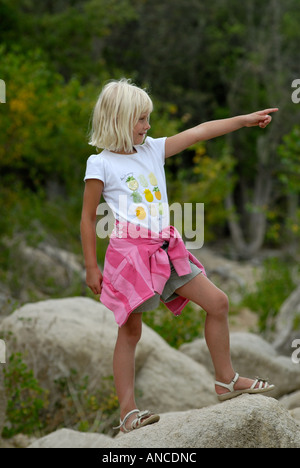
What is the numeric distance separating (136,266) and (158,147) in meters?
0.59

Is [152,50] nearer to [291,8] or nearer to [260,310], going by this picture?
[291,8]

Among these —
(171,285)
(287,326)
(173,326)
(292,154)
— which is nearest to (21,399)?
(173,326)

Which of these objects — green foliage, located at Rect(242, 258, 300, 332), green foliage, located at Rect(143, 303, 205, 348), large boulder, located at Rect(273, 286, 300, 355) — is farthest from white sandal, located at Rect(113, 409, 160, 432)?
green foliage, located at Rect(242, 258, 300, 332)

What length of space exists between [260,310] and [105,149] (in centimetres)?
770

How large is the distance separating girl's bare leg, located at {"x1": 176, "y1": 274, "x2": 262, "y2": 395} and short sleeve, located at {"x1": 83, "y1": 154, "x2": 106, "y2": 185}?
0.61 metres

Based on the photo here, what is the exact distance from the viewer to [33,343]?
521 cm

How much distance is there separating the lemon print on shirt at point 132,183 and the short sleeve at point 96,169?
11 cm

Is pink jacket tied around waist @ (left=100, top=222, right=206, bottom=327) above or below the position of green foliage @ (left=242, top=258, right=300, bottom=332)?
above

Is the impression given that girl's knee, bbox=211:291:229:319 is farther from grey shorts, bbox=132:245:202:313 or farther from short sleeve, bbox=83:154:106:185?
short sleeve, bbox=83:154:106:185

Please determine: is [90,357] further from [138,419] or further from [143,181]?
[143,181]

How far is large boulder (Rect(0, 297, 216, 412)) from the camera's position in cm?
520

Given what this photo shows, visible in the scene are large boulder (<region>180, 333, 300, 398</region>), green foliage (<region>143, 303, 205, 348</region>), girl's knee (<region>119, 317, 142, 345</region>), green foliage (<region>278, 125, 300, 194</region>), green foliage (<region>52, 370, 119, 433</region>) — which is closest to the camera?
girl's knee (<region>119, 317, 142, 345</region>)

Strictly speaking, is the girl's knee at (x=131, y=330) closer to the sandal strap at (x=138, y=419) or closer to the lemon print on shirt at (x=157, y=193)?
the sandal strap at (x=138, y=419)

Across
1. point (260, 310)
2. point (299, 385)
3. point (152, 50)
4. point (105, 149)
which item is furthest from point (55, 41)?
point (105, 149)
